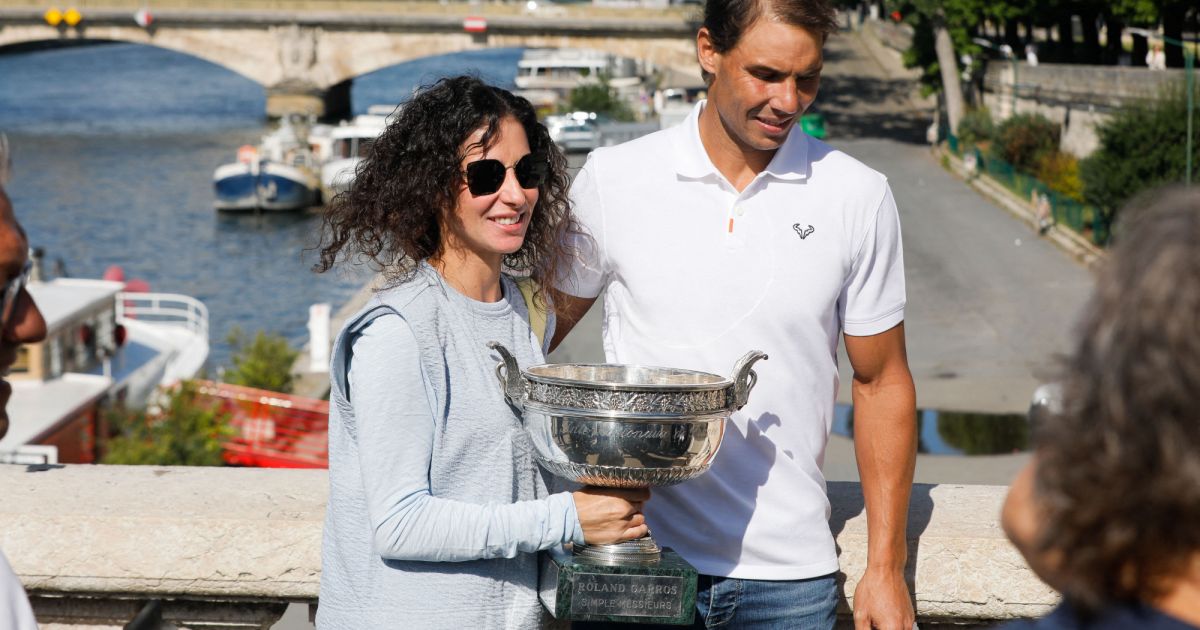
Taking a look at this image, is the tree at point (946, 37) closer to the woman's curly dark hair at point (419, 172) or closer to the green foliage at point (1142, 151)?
the green foliage at point (1142, 151)

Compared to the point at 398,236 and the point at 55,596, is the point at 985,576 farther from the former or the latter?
the point at 55,596

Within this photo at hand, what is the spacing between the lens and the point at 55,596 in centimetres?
301

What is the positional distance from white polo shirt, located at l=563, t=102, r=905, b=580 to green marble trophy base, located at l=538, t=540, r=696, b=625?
0.29 metres

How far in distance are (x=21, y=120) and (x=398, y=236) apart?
190ft

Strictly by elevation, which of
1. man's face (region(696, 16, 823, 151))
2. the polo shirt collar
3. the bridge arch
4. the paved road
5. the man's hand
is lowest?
the paved road

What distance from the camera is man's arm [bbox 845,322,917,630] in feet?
8.87

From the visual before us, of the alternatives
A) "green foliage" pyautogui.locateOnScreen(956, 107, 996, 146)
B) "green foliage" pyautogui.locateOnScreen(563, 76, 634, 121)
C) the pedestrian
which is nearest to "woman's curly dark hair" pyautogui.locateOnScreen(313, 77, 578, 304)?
the pedestrian

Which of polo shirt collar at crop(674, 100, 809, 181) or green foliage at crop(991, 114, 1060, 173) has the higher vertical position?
polo shirt collar at crop(674, 100, 809, 181)

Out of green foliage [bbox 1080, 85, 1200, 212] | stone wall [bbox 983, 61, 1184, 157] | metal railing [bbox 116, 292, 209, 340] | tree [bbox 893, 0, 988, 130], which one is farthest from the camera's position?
tree [bbox 893, 0, 988, 130]

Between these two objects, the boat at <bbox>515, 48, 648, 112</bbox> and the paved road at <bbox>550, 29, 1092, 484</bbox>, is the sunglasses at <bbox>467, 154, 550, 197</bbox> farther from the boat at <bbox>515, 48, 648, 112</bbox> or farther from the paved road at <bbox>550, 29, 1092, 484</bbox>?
the boat at <bbox>515, 48, 648, 112</bbox>

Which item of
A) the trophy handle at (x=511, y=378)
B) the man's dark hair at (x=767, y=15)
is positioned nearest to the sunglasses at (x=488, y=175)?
the trophy handle at (x=511, y=378)

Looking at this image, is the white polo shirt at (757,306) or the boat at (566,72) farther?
the boat at (566,72)

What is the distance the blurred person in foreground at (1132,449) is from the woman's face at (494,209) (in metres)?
1.40

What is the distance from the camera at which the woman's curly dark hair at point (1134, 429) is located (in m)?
1.09
